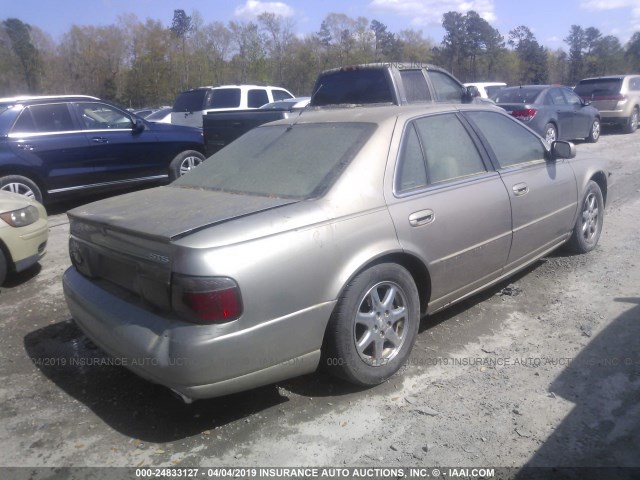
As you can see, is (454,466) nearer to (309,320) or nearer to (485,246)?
(309,320)

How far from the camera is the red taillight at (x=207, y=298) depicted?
102 inches

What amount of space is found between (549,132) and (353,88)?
24.0ft

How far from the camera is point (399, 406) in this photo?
124 inches

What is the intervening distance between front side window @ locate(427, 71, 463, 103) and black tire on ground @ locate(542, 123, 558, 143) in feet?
17.3

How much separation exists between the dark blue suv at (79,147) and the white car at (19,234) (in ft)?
8.65

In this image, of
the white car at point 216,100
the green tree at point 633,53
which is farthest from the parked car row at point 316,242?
the green tree at point 633,53

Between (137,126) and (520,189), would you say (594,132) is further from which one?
(520,189)

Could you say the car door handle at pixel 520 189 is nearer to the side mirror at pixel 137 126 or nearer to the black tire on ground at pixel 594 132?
the side mirror at pixel 137 126

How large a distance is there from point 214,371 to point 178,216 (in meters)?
0.85

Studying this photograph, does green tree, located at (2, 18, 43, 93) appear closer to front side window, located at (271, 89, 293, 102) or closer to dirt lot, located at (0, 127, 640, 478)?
front side window, located at (271, 89, 293, 102)

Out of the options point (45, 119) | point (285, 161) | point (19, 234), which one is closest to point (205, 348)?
point (285, 161)

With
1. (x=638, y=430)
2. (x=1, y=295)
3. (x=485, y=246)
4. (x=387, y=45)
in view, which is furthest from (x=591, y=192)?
(x=387, y=45)

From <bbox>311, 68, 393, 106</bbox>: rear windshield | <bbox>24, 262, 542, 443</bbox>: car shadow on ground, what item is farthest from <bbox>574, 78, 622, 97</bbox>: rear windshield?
<bbox>24, 262, 542, 443</bbox>: car shadow on ground

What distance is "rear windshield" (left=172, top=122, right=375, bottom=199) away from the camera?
3328mm
